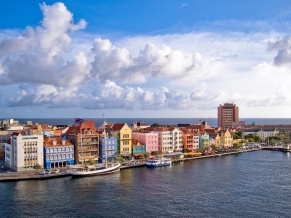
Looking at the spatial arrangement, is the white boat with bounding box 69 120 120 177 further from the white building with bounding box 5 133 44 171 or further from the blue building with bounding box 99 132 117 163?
the blue building with bounding box 99 132 117 163

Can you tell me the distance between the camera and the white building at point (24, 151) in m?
53.5

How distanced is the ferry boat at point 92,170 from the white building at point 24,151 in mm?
6625

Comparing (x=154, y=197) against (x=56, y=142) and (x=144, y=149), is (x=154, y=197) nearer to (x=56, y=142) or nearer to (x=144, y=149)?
(x=56, y=142)

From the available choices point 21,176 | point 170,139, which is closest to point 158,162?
point 170,139

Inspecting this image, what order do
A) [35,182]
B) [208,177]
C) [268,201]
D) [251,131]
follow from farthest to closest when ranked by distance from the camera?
1. [251,131]
2. [208,177]
3. [35,182]
4. [268,201]

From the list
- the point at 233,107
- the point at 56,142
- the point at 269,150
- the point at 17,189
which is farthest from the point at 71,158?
the point at 233,107

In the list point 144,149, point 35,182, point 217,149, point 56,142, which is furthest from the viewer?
point 217,149

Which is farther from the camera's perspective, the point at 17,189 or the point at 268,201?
the point at 17,189

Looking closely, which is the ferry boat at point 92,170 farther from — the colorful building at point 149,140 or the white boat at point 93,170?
the colorful building at point 149,140

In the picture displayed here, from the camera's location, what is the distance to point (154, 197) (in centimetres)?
3950

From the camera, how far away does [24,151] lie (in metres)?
53.9

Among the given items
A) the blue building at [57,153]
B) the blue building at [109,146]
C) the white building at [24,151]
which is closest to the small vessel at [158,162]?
the blue building at [109,146]

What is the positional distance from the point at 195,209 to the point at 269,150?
64.0 m

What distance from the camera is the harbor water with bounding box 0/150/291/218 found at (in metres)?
34.2
